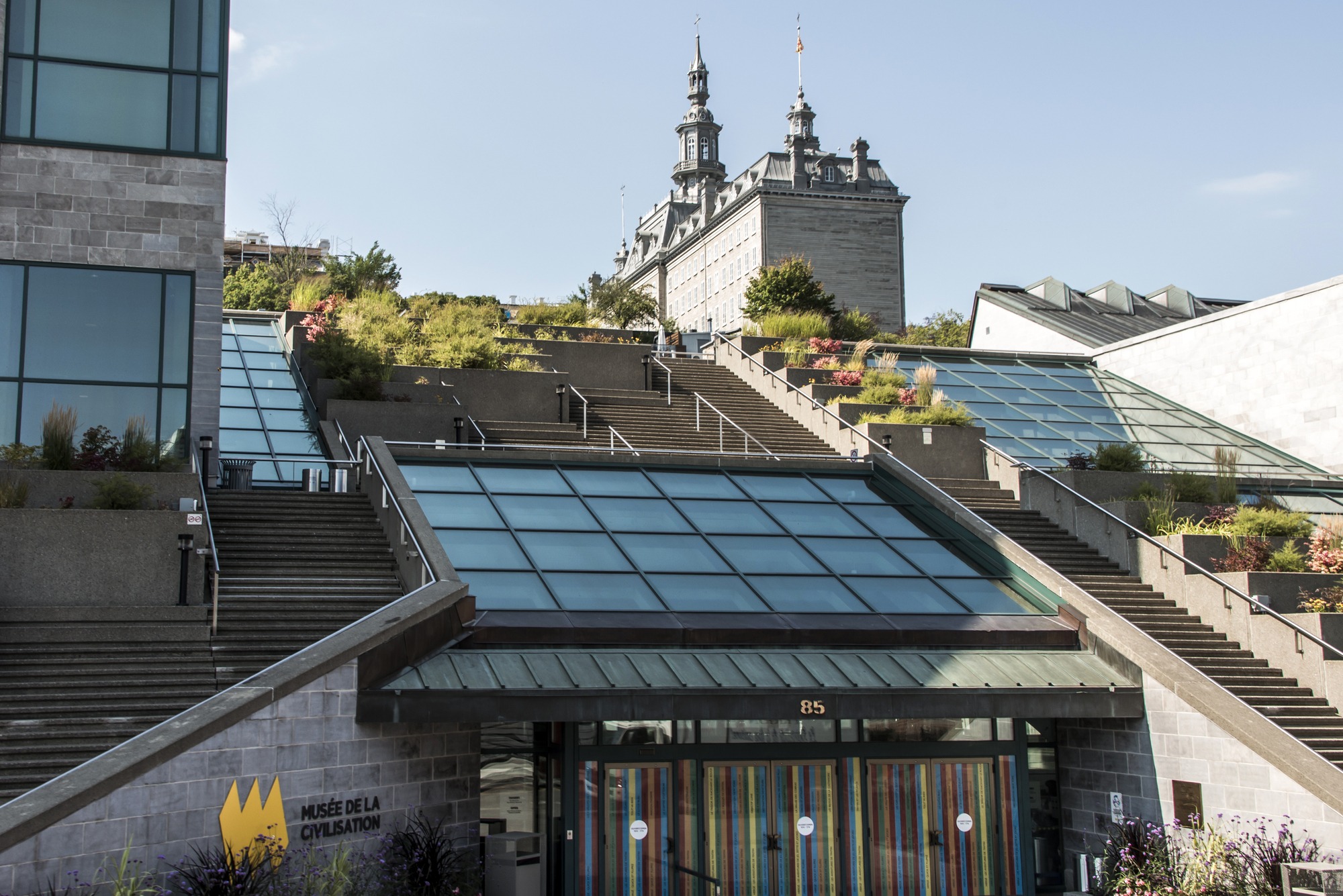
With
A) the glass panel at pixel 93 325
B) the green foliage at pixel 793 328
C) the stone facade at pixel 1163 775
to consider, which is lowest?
the stone facade at pixel 1163 775

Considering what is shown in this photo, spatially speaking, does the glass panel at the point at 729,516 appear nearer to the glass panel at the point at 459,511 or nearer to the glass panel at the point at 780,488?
the glass panel at the point at 780,488

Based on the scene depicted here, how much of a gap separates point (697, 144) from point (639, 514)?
11312 cm

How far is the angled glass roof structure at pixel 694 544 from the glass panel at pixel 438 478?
0.02m

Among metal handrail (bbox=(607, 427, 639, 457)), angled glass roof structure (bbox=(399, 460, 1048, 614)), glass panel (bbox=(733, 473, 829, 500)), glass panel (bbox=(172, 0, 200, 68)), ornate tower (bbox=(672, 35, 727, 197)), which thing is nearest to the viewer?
angled glass roof structure (bbox=(399, 460, 1048, 614))

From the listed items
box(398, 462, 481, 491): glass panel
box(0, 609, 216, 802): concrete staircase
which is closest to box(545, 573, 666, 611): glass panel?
box(398, 462, 481, 491): glass panel

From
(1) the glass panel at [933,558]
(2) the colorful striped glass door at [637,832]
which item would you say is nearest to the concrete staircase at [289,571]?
(2) the colorful striped glass door at [637,832]

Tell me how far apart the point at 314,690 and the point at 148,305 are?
30.1 ft

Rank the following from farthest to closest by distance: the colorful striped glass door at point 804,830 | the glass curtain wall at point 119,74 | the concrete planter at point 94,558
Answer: the glass curtain wall at point 119,74 < the colorful striped glass door at point 804,830 < the concrete planter at point 94,558

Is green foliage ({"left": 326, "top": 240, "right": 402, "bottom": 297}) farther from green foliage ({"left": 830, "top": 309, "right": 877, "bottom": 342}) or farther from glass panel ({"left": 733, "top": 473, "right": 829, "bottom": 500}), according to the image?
glass panel ({"left": 733, "top": 473, "right": 829, "bottom": 500})

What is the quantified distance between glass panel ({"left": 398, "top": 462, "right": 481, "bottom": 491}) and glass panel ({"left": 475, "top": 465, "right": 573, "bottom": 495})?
0.23 m

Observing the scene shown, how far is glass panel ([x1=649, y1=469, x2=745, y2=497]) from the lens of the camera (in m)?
21.0

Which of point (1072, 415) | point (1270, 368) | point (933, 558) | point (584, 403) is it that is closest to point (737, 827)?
point (933, 558)

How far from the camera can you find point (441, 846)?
1433cm

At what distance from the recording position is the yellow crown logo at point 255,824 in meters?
12.9
